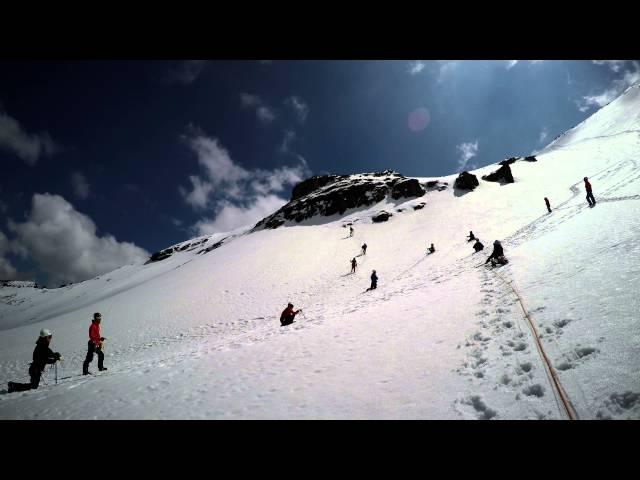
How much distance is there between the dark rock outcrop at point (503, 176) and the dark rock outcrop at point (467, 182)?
287 centimetres

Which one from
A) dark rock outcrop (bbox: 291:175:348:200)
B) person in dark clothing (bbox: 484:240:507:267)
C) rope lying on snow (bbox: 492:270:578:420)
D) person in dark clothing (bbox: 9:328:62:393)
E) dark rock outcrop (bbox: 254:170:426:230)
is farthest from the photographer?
dark rock outcrop (bbox: 291:175:348:200)

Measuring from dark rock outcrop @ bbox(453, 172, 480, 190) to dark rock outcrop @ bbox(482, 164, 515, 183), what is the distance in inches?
113

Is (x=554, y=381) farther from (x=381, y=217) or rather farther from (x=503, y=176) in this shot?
(x=503, y=176)

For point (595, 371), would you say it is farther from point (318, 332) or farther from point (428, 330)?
point (318, 332)

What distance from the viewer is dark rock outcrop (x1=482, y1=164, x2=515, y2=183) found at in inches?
2146

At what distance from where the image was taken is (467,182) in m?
58.8

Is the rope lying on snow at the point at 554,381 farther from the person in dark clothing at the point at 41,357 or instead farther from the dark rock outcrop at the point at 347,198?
the dark rock outcrop at the point at 347,198

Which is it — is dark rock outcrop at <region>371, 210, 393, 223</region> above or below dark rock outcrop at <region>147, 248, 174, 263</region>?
below

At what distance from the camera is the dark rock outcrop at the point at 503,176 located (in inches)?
2146

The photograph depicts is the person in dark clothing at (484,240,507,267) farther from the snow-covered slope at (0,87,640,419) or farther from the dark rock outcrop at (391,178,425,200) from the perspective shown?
the dark rock outcrop at (391,178,425,200)

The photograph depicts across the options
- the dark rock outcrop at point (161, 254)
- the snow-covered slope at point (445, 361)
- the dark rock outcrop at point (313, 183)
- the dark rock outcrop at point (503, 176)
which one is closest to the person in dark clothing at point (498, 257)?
the snow-covered slope at point (445, 361)

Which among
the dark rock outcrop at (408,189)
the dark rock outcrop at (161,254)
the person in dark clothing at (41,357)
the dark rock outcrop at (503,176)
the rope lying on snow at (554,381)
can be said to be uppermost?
the dark rock outcrop at (161,254)

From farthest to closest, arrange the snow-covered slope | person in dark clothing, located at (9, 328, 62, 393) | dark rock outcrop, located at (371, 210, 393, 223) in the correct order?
dark rock outcrop, located at (371, 210, 393, 223) → person in dark clothing, located at (9, 328, 62, 393) → the snow-covered slope

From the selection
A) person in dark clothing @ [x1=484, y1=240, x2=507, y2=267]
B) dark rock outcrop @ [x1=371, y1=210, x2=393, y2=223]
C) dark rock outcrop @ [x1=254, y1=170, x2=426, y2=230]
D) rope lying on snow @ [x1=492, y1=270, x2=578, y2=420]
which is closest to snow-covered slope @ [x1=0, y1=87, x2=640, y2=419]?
rope lying on snow @ [x1=492, y1=270, x2=578, y2=420]
